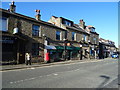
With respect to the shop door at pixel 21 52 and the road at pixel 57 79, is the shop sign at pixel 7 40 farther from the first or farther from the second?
the road at pixel 57 79

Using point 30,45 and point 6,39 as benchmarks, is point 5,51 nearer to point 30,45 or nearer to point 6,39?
point 6,39

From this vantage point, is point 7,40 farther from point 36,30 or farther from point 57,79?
point 57,79

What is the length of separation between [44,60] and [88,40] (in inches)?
657

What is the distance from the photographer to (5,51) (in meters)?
16.0

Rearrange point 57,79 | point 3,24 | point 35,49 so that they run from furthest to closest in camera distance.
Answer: point 35,49, point 3,24, point 57,79

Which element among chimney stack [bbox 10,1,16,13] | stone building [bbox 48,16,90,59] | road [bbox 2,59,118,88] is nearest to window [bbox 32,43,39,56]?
chimney stack [bbox 10,1,16,13]

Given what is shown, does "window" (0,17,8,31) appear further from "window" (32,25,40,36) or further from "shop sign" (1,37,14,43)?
"window" (32,25,40,36)

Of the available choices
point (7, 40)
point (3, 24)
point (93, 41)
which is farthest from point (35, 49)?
point (93, 41)

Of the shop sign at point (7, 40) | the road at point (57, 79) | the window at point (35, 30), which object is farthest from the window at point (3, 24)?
the road at point (57, 79)

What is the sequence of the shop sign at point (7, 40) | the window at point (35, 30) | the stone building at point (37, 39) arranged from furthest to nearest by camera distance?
the window at point (35, 30), the stone building at point (37, 39), the shop sign at point (7, 40)

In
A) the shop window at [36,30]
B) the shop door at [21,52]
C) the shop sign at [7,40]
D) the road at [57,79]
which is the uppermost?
the shop window at [36,30]

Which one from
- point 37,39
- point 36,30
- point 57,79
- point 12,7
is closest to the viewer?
point 57,79

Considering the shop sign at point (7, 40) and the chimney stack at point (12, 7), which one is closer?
the shop sign at point (7, 40)

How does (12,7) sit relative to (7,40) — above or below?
above
